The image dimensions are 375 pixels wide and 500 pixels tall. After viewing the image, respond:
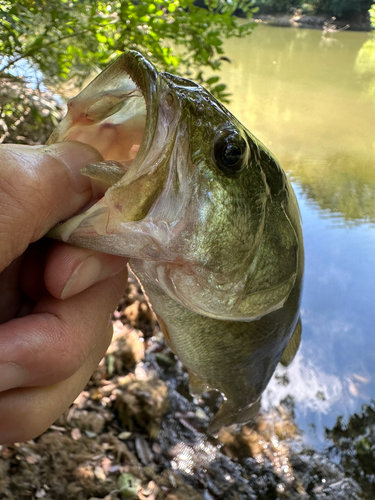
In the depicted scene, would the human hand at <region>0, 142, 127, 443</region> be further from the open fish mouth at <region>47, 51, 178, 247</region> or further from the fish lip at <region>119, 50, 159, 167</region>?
the fish lip at <region>119, 50, 159, 167</region>

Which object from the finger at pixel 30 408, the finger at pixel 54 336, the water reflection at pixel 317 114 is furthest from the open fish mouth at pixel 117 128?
the water reflection at pixel 317 114

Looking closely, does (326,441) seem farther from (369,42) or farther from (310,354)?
(369,42)

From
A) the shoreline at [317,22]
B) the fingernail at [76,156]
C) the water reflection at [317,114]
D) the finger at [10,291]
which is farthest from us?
the shoreline at [317,22]

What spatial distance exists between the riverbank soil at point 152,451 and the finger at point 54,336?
4.38 ft

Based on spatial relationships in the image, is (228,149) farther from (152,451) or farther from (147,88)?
(152,451)

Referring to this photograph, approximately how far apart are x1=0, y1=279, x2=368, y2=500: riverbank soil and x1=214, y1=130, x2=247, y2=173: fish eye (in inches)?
74.7

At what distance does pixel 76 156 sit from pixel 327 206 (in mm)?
5006

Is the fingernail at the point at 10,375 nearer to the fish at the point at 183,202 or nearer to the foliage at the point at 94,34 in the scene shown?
the fish at the point at 183,202

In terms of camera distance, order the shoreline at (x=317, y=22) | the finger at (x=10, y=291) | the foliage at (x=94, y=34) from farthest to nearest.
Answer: the shoreline at (x=317, y=22) → the foliage at (x=94, y=34) → the finger at (x=10, y=291)

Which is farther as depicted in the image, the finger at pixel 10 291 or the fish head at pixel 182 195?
the finger at pixel 10 291

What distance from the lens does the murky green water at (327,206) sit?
3367 millimetres

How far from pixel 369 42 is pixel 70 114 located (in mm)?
20755

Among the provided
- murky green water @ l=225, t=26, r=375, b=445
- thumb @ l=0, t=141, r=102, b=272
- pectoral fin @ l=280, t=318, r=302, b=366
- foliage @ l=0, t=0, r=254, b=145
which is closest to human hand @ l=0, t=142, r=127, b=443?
thumb @ l=0, t=141, r=102, b=272

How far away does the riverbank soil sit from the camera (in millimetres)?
2113
